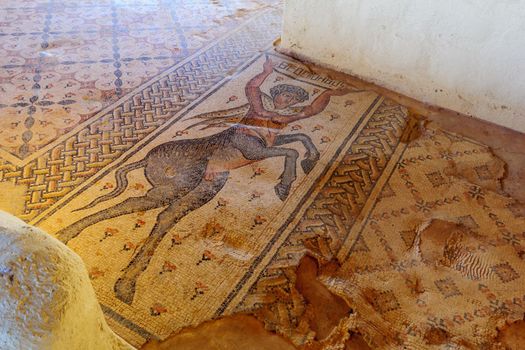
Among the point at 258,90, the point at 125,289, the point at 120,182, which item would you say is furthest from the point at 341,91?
the point at 125,289

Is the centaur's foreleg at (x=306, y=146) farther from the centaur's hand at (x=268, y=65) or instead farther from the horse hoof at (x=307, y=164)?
the centaur's hand at (x=268, y=65)

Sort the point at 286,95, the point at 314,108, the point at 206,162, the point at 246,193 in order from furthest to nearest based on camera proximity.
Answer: the point at 286,95 → the point at 314,108 → the point at 206,162 → the point at 246,193

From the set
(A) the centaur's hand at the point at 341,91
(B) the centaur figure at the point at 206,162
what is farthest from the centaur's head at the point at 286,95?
(A) the centaur's hand at the point at 341,91

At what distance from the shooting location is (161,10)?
416 centimetres

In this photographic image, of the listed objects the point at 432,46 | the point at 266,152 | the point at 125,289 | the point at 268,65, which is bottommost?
the point at 125,289

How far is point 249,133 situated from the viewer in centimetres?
267

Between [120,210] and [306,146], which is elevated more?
[306,146]

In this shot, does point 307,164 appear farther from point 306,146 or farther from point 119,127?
point 119,127

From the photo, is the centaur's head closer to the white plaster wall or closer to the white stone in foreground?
the white plaster wall

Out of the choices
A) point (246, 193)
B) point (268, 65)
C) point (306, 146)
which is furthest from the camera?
point (268, 65)

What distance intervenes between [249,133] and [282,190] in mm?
537

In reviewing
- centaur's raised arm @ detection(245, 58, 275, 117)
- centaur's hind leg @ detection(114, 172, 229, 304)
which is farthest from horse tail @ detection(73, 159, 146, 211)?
centaur's raised arm @ detection(245, 58, 275, 117)

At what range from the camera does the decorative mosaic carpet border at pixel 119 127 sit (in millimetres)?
2234

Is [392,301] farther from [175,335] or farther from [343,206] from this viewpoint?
[175,335]
